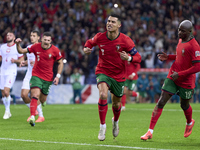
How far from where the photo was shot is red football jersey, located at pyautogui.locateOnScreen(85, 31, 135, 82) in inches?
328

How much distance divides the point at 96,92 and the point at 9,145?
1569 cm

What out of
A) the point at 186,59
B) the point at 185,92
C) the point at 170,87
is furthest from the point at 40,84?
the point at 186,59

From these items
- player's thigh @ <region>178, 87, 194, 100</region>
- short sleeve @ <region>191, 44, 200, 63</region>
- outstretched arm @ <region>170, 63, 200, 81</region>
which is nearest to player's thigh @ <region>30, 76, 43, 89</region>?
player's thigh @ <region>178, 87, 194, 100</region>

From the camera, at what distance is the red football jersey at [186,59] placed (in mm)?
7891

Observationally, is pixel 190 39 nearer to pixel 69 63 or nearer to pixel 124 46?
pixel 124 46

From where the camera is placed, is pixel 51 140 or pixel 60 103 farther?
pixel 60 103

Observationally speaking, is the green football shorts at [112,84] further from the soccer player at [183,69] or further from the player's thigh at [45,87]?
the player's thigh at [45,87]

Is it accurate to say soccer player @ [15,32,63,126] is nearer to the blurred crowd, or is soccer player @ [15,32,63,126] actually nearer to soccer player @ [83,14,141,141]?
soccer player @ [83,14,141,141]

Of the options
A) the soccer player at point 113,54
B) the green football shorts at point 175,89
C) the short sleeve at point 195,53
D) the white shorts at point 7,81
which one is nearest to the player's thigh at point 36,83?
the white shorts at point 7,81

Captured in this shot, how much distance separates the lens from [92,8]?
27578mm

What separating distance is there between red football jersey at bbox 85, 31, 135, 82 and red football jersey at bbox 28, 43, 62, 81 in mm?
3547

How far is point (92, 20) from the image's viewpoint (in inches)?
1063

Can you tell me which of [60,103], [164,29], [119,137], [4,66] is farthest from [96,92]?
[119,137]

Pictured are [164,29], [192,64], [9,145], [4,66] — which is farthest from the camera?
[164,29]
